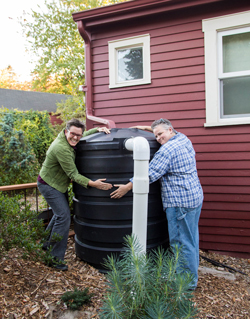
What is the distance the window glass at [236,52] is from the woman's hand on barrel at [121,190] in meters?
2.39

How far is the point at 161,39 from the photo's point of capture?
3.96 metres

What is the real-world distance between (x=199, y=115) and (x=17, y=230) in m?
2.82

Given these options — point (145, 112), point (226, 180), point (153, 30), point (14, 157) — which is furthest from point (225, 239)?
point (14, 157)

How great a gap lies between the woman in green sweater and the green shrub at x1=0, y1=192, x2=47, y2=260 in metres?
0.21

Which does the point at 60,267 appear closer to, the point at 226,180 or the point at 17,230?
the point at 17,230

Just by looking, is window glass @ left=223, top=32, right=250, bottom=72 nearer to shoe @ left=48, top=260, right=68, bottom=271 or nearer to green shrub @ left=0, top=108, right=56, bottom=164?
shoe @ left=48, top=260, right=68, bottom=271

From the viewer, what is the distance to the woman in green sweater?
8.46ft

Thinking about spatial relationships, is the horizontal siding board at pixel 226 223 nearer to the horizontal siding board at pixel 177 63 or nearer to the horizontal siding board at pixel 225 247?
the horizontal siding board at pixel 225 247

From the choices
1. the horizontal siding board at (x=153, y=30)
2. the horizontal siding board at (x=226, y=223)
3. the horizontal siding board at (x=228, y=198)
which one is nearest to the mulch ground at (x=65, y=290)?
the horizontal siding board at (x=226, y=223)

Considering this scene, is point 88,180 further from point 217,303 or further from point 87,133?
point 217,303

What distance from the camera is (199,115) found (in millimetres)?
3771

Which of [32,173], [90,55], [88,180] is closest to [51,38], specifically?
[32,173]

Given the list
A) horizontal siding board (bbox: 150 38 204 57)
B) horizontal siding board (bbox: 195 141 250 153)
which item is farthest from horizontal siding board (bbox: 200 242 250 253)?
horizontal siding board (bbox: 150 38 204 57)

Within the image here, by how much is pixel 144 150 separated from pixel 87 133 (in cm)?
133
